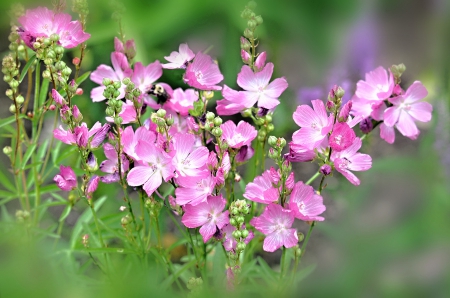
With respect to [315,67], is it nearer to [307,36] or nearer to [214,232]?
[307,36]

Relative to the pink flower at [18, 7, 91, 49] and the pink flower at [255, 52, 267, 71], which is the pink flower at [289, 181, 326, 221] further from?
the pink flower at [18, 7, 91, 49]

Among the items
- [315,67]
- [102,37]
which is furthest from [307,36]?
[102,37]

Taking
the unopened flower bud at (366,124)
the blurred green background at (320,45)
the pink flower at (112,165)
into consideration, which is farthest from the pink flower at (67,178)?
the blurred green background at (320,45)

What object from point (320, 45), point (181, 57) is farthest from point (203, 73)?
point (320, 45)

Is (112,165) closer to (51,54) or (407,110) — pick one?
(51,54)

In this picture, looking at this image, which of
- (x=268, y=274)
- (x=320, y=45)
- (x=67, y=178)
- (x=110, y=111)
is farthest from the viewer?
(x=320, y=45)
